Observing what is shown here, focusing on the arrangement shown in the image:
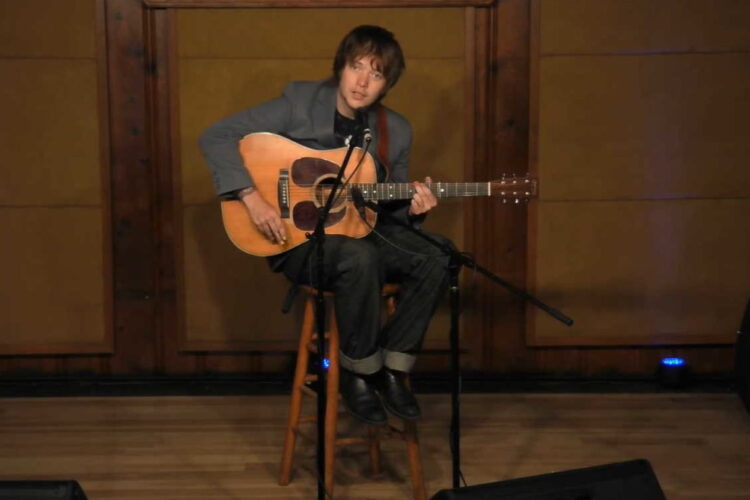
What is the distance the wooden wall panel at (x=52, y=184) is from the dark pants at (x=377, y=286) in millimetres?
1380

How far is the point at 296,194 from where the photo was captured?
2.78m

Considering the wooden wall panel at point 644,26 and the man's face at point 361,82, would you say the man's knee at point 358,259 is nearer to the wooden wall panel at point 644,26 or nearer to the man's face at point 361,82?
the man's face at point 361,82

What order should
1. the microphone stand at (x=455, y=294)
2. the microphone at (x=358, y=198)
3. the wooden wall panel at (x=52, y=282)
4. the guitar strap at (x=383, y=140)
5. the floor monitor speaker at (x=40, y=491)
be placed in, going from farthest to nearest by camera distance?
the wooden wall panel at (x=52, y=282) → the guitar strap at (x=383, y=140) → the microphone at (x=358, y=198) → the microphone stand at (x=455, y=294) → the floor monitor speaker at (x=40, y=491)

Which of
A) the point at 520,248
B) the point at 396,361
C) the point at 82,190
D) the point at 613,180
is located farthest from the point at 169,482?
the point at 613,180

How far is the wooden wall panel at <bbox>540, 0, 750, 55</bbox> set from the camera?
3789 mm

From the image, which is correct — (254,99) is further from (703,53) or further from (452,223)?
(703,53)

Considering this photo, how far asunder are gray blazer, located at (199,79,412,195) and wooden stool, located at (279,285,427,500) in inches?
15.7

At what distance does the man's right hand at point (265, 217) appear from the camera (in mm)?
2754

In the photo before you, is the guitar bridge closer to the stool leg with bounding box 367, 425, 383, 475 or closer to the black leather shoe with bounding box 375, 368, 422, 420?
the black leather shoe with bounding box 375, 368, 422, 420

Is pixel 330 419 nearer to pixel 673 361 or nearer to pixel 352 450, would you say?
pixel 352 450

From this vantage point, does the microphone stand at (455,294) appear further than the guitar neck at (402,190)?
No

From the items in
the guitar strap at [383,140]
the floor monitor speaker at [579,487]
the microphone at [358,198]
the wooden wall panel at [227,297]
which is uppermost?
the guitar strap at [383,140]

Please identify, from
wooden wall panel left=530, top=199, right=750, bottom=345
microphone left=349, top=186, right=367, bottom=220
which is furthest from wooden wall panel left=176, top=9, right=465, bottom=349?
microphone left=349, top=186, right=367, bottom=220

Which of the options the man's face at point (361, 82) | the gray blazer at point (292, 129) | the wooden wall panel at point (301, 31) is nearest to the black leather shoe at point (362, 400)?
the gray blazer at point (292, 129)
